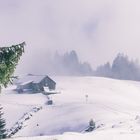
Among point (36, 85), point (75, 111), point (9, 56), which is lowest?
point (75, 111)

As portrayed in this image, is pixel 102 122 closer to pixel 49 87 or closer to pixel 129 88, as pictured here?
pixel 49 87

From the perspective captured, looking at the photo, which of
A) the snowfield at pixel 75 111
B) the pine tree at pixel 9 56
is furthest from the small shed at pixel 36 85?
the pine tree at pixel 9 56

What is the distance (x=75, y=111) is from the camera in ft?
286

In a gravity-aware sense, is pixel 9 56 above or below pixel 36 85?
above

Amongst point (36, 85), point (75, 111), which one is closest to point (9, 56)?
point (75, 111)

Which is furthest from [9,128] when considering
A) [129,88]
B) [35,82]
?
[129,88]

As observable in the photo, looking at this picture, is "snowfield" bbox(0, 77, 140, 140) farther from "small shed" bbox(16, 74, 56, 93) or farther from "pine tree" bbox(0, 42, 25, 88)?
"pine tree" bbox(0, 42, 25, 88)

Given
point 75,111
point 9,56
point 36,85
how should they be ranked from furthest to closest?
point 36,85, point 75,111, point 9,56

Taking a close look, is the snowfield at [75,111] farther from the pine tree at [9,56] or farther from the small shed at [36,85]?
the pine tree at [9,56]

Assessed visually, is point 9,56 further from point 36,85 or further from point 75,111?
point 36,85

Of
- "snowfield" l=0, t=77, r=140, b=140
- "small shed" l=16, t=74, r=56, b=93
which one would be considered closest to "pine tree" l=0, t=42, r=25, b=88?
"snowfield" l=0, t=77, r=140, b=140

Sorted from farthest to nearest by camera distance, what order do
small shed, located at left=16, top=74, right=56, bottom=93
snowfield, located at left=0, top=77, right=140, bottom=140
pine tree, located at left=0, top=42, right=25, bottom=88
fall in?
small shed, located at left=16, top=74, right=56, bottom=93 < snowfield, located at left=0, top=77, right=140, bottom=140 < pine tree, located at left=0, top=42, right=25, bottom=88

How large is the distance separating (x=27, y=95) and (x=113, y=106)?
30632 millimetres

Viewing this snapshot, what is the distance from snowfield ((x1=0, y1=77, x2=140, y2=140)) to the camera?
60.8 meters
